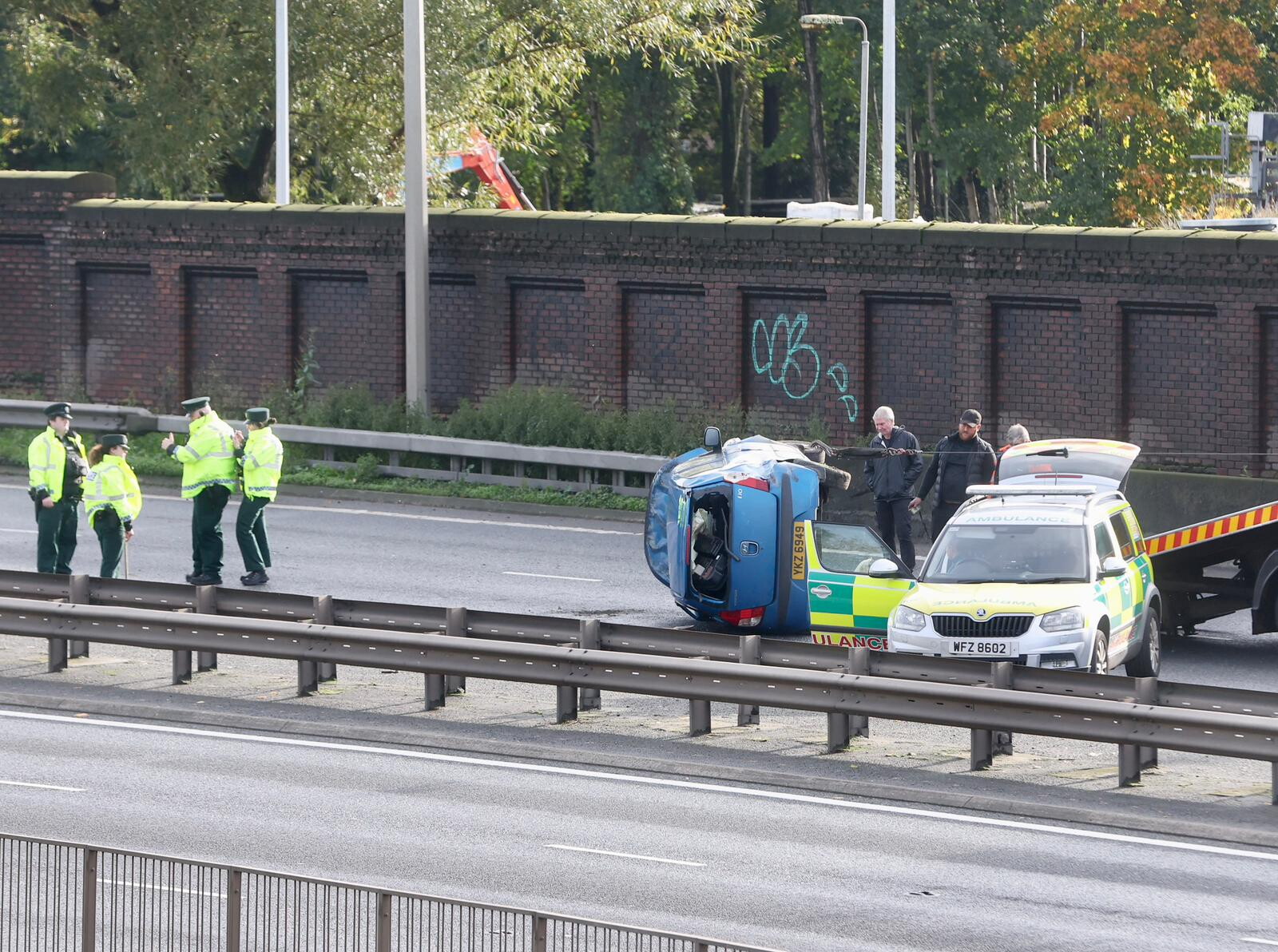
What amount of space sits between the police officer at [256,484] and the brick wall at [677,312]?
8532 millimetres

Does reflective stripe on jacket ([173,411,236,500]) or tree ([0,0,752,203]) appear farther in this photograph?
tree ([0,0,752,203])

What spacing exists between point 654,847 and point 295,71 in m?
25.3

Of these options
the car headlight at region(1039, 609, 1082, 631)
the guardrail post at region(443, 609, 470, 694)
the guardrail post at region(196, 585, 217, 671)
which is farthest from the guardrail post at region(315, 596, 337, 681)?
the car headlight at region(1039, 609, 1082, 631)

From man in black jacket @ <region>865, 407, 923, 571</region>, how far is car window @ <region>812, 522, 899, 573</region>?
2.99 m

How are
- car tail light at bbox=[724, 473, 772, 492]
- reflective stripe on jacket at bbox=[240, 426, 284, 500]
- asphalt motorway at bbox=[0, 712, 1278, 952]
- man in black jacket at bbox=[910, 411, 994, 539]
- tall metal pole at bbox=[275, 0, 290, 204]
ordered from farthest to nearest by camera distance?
tall metal pole at bbox=[275, 0, 290, 204] < man in black jacket at bbox=[910, 411, 994, 539] < reflective stripe on jacket at bbox=[240, 426, 284, 500] < car tail light at bbox=[724, 473, 772, 492] < asphalt motorway at bbox=[0, 712, 1278, 952]

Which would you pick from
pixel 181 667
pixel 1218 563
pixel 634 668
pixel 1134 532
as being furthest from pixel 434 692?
pixel 1218 563

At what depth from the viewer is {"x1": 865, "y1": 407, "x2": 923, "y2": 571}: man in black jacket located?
21.0 metres

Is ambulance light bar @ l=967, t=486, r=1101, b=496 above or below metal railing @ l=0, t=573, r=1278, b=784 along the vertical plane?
above

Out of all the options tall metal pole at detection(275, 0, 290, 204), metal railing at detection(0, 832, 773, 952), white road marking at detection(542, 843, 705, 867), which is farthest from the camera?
tall metal pole at detection(275, 0, 290, 204)

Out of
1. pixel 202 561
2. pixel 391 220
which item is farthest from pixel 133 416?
pixel 202 561

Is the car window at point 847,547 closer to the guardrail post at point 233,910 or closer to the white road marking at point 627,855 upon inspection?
the white road marking at point 627,855

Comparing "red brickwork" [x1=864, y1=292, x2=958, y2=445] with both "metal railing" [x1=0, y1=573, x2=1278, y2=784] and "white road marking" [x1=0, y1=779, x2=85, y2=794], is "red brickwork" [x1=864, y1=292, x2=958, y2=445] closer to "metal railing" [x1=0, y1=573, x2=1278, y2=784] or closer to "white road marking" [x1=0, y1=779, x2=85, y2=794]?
"metal railing" [x1=0, y1=573, x2=1278, y2=784]

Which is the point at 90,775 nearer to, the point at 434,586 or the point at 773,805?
the point at 773,805

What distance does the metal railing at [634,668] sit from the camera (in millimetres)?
13422
